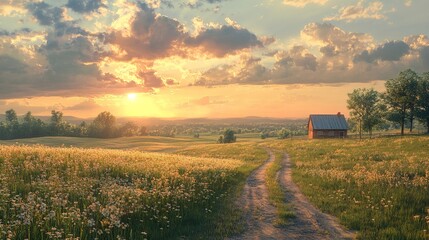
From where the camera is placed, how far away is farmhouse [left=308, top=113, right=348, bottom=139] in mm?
94000

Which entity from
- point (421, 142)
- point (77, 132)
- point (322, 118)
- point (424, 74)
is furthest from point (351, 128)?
point (77, 132)

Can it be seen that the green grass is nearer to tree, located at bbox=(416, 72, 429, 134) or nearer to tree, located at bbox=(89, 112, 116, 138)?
tree, located at bbox=(416, 72, 429, 134)

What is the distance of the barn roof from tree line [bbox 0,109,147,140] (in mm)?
77171

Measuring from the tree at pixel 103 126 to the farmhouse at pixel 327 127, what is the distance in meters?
77.0

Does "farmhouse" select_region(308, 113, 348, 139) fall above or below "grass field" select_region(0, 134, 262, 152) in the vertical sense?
above

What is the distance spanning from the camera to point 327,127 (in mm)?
94125

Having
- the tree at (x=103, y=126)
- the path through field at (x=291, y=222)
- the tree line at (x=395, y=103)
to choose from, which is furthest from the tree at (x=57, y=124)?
the path through field at (x=291, y=222)

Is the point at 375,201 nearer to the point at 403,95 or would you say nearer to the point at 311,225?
the point at 311,225

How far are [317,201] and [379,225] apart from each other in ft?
13.1

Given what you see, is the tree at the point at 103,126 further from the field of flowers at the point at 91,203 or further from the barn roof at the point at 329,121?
the field of flowers at the point at 91,203

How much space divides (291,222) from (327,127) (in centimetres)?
8606

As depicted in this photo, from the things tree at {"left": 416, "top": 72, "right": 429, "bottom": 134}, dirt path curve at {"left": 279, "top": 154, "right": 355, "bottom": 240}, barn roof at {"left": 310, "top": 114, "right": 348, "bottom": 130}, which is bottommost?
dirt path curve at {"left": 279, "top": 154, "right": 355, "bottom": 240}

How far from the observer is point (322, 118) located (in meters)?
97.1

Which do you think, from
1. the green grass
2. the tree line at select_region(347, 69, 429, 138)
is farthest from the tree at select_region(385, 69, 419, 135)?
the green grass
